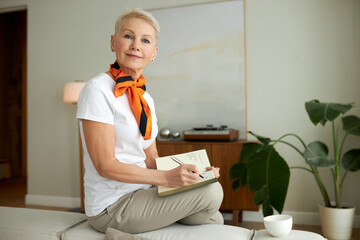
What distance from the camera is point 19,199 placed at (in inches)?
169

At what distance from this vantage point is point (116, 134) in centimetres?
139

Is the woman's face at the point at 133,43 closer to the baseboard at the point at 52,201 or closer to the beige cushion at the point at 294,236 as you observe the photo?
the beige cushion at the point at 294,236

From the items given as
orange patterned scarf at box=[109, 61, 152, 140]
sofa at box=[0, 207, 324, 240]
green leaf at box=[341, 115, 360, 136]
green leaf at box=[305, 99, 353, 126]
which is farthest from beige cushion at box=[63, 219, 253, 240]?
green leaf at box=[341, 115, 360, 136]

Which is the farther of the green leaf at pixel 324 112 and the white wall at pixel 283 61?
the white wall at pixel 283 61

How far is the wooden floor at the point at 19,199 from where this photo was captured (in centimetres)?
301

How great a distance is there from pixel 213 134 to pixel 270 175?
75 cm

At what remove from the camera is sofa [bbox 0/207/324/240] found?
4.38ft

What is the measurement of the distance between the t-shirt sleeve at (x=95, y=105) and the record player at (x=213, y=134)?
1.83 m

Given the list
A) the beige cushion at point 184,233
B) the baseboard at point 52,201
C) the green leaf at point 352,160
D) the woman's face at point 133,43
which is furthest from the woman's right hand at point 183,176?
the baseboard at point 52,201

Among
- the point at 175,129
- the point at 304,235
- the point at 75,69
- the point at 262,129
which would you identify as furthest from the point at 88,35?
the point at 304,235

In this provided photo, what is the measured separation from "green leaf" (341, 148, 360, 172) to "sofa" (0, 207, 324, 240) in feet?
5.60

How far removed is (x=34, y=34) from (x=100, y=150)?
3.56 meters

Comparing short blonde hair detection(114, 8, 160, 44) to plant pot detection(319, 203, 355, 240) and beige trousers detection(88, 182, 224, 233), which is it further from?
plant pot detection(319, 203, 355, 240)

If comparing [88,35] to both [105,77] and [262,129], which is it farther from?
[105,77]
